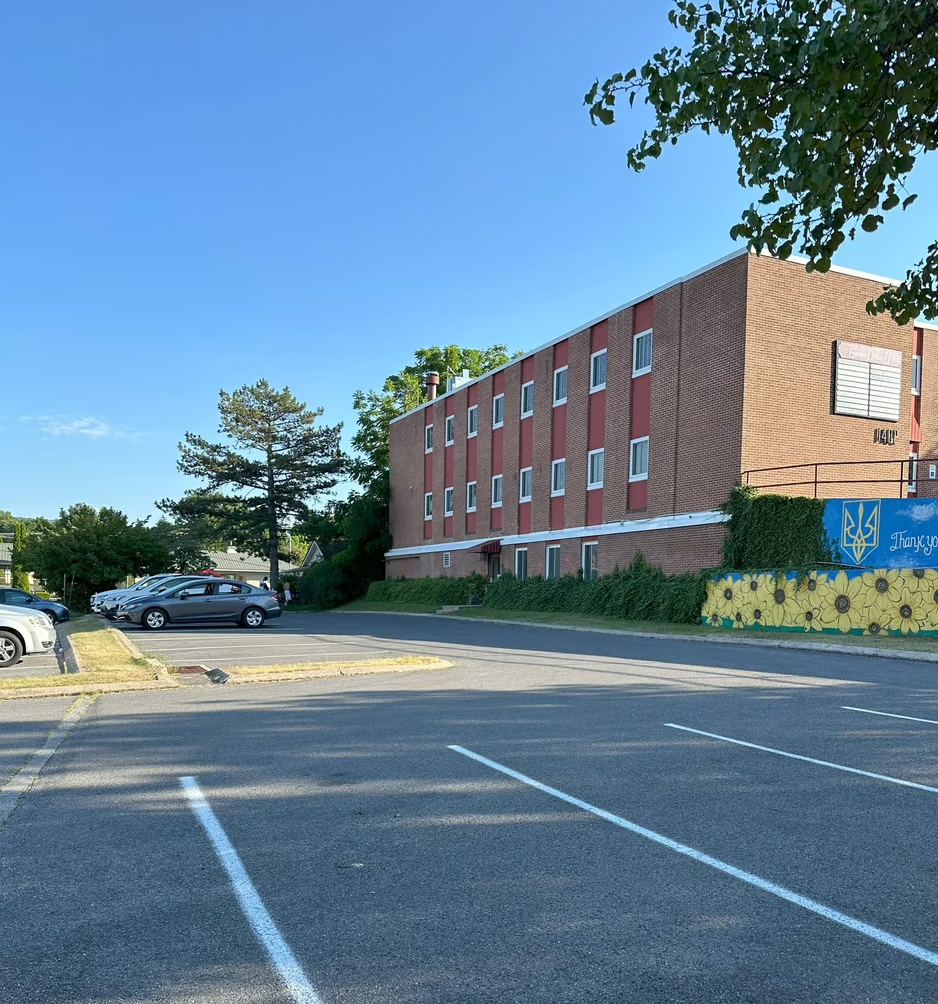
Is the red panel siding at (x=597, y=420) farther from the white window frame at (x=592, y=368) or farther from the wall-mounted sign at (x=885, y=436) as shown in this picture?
the wall-mounted sign at (x=885, y=436)

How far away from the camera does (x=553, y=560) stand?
3625cm

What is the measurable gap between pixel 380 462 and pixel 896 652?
44.8 meters

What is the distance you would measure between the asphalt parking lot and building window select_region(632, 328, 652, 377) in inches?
883

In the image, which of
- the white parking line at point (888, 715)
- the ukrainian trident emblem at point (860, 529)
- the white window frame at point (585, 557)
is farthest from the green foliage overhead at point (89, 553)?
the white parking line at point (888, 715)

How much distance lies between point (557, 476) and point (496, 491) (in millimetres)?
5775

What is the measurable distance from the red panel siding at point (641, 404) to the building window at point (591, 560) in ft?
14.9

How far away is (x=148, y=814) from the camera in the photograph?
5.95m

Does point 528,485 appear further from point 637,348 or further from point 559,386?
point 637,348

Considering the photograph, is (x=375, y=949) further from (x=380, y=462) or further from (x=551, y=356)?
(x=380, y=462)

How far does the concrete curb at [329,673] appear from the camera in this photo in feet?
42.6

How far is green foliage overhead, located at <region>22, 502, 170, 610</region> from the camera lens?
56.7 meters

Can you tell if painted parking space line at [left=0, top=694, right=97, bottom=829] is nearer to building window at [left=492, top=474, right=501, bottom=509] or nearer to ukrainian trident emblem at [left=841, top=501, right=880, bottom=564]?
ukrainian trident emblem at [left=841, top=501, right=880, bottom=564]

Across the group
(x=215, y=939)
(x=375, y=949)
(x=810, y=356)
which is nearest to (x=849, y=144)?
(x=375, y=949)

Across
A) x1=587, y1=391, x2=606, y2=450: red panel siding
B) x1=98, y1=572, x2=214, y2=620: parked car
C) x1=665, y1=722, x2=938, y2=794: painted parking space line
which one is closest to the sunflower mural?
x1=587, y1=391, x2=606, y2=450: red panel siding
